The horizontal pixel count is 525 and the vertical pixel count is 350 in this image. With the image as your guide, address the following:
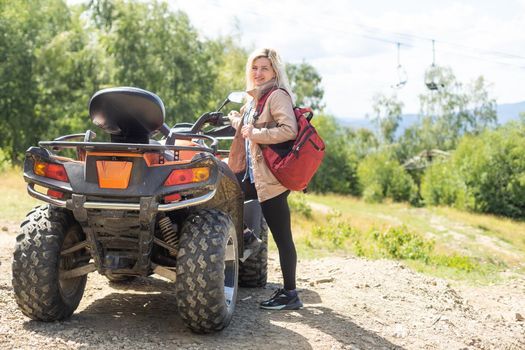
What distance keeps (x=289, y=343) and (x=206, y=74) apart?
2969 centimetres

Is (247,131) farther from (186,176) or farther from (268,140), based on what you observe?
(186,176)

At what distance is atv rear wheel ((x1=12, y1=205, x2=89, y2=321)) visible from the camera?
422 centimetres

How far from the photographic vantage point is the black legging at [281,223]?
16.2ft

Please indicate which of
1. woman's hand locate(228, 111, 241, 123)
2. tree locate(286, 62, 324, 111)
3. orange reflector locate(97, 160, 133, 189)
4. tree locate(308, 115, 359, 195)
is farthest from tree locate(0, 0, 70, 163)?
tree locate(286, 62, 324, 111)

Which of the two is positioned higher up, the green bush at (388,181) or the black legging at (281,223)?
the black legging at (281,223)

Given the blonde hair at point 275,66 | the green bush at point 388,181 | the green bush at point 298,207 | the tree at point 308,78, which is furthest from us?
the tree at point 308,78

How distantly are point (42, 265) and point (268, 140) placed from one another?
1.63 meters

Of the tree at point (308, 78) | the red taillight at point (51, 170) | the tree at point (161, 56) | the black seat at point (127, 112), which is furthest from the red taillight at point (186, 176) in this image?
the tree at point (308, 78)

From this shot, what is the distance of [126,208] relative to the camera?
4031mm

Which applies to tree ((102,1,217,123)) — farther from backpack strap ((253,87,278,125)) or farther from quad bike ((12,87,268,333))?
quad bike ((12,87,268,333))

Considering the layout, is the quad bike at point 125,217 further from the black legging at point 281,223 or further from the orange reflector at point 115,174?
the black legging at point 281,223

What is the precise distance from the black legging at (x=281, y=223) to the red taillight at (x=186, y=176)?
2.74ft

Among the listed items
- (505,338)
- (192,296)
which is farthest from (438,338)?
(192,296)

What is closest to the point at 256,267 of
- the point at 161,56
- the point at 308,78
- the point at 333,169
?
the point at 161,56
